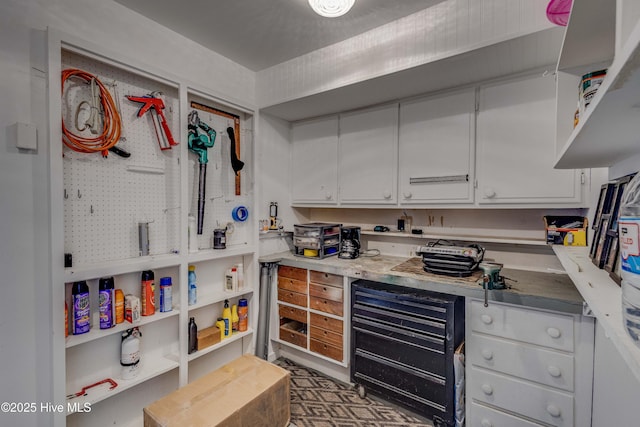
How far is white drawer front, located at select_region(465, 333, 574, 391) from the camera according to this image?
1473mm

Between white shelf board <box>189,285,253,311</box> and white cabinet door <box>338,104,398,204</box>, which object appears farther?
white cabinet door <box>338,104,398,204</box>

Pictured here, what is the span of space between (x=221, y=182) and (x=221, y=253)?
0.58 meters

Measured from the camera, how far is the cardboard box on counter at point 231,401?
1.51 m

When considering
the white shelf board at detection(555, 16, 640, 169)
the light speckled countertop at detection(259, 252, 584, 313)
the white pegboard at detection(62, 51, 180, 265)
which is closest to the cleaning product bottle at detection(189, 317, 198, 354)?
the white pegboard at detection(62, 51, 180, 265)

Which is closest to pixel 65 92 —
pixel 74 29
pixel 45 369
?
pixel 74 29

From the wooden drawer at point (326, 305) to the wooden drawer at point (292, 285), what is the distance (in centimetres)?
11

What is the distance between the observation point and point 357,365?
2100mm

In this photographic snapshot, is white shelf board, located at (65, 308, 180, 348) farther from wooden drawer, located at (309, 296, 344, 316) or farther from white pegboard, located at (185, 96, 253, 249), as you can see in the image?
wooden drawer, located at (309, 296, 344, 316)

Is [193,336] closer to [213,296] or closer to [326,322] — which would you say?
[213,296]

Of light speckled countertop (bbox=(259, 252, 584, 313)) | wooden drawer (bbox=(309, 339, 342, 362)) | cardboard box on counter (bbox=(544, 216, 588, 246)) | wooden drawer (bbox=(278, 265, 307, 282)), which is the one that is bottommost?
wooden drawer (bbox=(309, 339, 342, 362))

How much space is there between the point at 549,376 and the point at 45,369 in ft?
8.39

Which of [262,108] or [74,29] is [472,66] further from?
[74,29]

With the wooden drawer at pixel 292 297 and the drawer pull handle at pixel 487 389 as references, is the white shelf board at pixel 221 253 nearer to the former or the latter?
the wooden drawer at pixel 292 297

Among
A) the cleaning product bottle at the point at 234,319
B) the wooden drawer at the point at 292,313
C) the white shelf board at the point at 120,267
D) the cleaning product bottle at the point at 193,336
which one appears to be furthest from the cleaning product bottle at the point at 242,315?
the white shelf board at the point at 120,267
